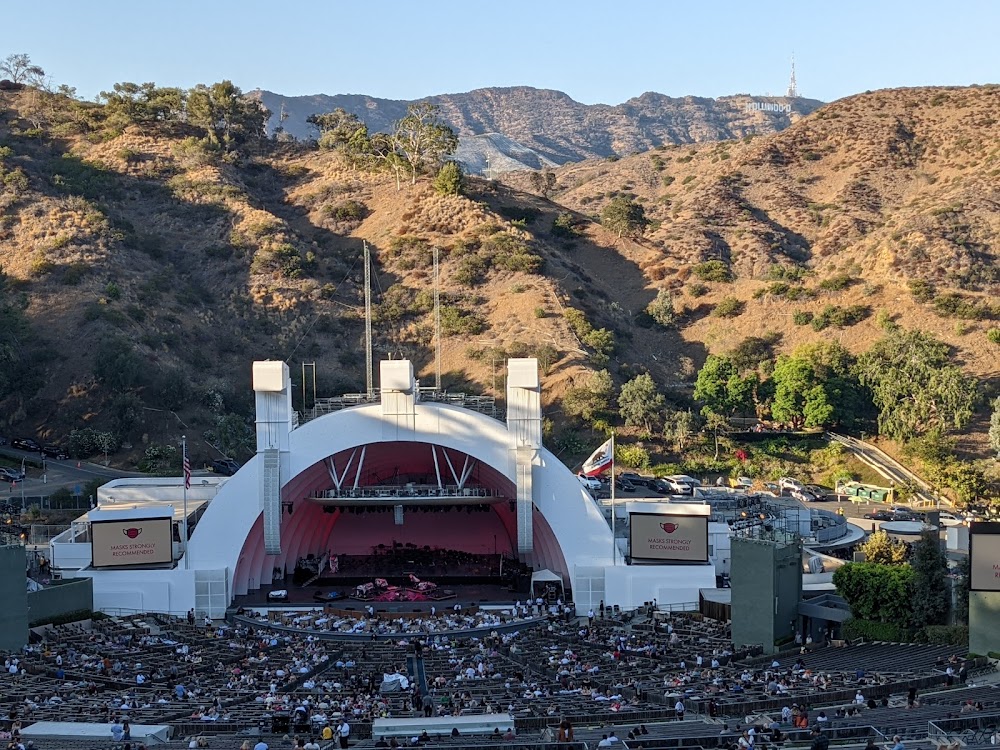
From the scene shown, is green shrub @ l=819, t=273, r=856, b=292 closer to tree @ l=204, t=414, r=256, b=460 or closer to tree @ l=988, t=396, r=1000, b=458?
tree @ l=988, t=396, r=1000, b=458

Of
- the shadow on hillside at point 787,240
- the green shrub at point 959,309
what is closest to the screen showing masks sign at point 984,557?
the green shrub at point 959,309

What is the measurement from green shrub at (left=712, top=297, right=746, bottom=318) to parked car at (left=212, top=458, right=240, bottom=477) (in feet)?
130

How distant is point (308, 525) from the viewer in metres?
51.5

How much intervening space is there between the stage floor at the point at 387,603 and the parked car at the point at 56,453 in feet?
→ 96.0

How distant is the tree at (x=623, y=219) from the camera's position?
11031 cm

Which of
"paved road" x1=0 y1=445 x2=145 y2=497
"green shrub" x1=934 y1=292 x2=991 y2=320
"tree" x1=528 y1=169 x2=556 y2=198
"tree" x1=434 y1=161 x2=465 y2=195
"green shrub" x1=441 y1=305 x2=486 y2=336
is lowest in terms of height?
"paved road" x1=0 y1=445 x2=145 y2=497

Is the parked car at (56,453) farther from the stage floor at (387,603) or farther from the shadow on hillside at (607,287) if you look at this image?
the shadow on hillside at (607,287)

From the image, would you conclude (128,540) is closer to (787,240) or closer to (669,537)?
(669,537)

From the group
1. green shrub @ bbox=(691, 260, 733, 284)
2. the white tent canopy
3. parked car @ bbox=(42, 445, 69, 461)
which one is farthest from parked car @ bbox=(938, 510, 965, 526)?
parked car @ bbox=(42, 445, 69, 461)

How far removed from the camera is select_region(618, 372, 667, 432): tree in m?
77.8

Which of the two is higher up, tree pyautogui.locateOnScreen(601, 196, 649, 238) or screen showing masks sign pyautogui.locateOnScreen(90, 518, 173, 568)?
tree pyautogui.locateOnScreen(601, 196, 649, 238)

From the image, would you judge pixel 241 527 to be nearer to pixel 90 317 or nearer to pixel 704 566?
pixel 704 566

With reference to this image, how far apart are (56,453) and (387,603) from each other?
35.0 metres

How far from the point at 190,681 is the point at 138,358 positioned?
5172cm
